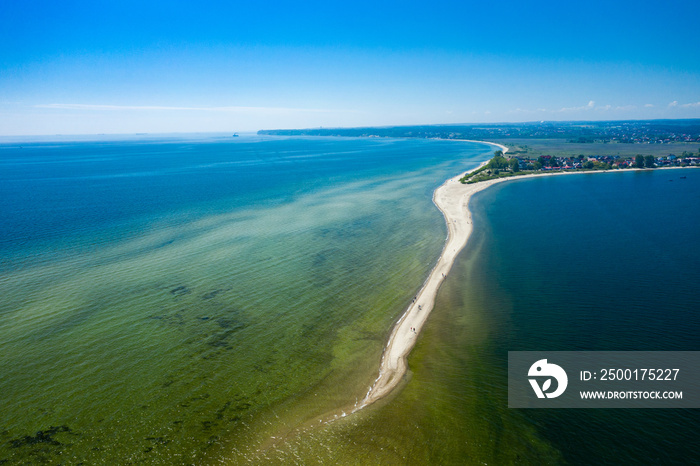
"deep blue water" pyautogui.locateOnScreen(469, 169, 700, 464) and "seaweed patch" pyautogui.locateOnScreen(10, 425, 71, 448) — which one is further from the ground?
"deep blue water" pyautogui.locateOnScreen(469, 169, 700, 464)

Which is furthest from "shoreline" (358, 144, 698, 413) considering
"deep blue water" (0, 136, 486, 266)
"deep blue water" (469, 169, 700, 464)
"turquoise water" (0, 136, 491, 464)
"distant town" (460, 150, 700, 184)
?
"distant town" (460, 150, 700, 184)

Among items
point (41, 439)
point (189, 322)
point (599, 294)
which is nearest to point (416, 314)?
point (599, 294)

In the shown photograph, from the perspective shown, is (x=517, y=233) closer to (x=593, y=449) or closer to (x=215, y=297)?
(x=593, y=449)

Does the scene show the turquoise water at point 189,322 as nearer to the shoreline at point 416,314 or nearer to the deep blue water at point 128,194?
the deep blue water at point 128,194

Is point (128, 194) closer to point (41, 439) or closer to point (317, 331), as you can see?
point (41, 439)

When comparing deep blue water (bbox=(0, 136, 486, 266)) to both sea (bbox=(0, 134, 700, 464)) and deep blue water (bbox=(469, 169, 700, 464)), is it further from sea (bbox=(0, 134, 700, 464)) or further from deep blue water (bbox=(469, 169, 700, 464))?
deep blue water (bbox=(469, 169, 700, 464))

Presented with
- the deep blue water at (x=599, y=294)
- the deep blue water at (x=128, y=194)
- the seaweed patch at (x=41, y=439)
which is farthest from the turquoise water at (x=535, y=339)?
the deep blue water at (x=128, y=194)
